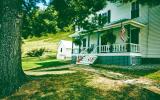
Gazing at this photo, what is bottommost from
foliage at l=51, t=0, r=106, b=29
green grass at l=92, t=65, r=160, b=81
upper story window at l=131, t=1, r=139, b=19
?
green grass at l=92, t=65, r=160, b=81

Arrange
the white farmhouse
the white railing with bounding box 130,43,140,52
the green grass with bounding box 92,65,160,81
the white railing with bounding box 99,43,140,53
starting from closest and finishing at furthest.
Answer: the green grass with bounding box 92,65,160,81 < the white railing with bounding box 99,43,140,53 < the white railing with bounding box 130,43,140,52 < the white farmhouse

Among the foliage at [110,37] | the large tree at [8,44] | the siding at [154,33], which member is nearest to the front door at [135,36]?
the siding at [154,33]

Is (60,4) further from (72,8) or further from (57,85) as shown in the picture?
(57,85)

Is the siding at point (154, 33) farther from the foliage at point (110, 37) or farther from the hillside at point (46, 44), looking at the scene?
the hillside at point (46, 44)

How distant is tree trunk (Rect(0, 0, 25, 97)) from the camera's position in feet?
40.3

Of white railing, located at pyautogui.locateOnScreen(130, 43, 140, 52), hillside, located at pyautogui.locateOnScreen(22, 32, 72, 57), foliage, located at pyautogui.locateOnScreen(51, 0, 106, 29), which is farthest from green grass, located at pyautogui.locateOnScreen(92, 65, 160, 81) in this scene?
hillside, located at pyautogui.locateOnScreen(22, 32, 72, 57)

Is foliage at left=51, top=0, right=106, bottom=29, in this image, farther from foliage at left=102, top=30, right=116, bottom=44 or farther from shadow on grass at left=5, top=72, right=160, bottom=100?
foliage at left=102, top=30, right=116, bottom=44

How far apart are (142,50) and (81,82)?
53.8ft

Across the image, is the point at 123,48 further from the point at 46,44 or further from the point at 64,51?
the point at 46,44

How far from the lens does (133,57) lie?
27766mm

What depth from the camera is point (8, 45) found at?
12328 mm

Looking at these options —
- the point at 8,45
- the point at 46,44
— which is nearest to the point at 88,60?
the point at 8,45

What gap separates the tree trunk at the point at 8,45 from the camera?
12273 millimetres

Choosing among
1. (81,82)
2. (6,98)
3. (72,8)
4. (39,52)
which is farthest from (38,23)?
(39,52)
